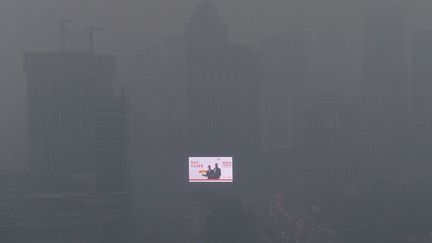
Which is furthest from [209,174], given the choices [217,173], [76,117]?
[76,117]

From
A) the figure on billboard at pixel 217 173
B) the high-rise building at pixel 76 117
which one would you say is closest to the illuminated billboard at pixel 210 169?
the figure on billboard at pixel 217 173

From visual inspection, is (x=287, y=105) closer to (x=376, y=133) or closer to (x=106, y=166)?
(x=376, y=133)

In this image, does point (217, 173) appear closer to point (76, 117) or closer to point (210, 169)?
point (210, 169)

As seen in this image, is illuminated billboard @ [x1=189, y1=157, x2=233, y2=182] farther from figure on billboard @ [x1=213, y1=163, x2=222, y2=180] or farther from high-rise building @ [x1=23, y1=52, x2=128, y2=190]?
high-rise building @ [x1=23, y1=52, x2=128, y2=190]

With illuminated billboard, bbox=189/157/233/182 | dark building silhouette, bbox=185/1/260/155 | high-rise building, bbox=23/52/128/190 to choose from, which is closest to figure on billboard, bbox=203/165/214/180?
illuminated billboard, bbox=189/157/233/182

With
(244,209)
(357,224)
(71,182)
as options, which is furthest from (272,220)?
(71,182)
